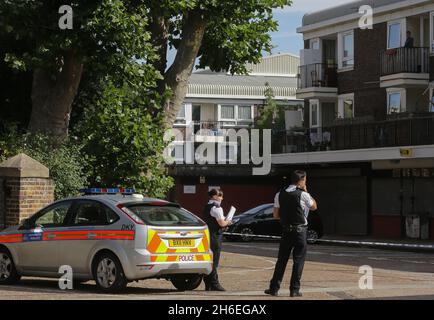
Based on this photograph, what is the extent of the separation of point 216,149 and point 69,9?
29136 millimetres

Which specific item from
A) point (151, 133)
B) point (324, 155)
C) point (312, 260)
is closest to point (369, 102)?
point (324, 155)

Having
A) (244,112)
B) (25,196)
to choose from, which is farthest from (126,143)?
(244,112)

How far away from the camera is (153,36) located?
23984 millimetres

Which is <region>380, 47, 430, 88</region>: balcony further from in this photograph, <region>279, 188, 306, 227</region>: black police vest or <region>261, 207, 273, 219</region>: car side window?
<region>279, 188, 306, 227</region>: black police vest

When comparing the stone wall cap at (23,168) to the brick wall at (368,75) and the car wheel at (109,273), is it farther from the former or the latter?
the brick wall at (368,75)

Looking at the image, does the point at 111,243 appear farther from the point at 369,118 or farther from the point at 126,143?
the point at 369,118

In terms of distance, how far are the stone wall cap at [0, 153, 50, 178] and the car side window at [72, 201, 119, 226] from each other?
411cm

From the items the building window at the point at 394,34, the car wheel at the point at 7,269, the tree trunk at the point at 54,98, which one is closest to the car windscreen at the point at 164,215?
the car wheel at the point at 7,269

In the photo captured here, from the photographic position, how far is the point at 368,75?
4188 centimetres

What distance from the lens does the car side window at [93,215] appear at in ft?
51.1

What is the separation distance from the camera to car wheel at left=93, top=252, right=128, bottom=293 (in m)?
15.1

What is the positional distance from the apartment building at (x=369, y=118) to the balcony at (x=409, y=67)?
39 millimetres

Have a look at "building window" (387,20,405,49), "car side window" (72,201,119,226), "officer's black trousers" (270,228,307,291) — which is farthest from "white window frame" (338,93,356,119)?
"officer's black trousers" (270,228,307,291)

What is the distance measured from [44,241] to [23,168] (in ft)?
12.7
